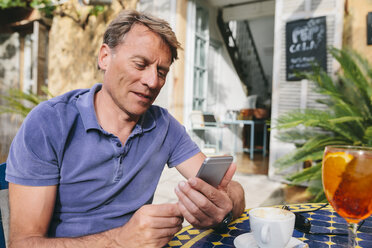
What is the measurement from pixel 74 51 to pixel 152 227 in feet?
18.9

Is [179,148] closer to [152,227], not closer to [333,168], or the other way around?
[152,227]

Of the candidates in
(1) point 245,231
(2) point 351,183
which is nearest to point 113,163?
(1) point 245,231

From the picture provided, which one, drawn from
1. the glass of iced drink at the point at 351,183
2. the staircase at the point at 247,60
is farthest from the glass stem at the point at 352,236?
the staircase at the point at 247,60

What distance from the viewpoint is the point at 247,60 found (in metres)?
8.66

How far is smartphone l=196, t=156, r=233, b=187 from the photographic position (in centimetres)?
65

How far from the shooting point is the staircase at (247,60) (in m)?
7.98

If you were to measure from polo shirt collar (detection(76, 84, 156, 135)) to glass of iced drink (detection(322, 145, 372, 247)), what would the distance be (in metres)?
0.68

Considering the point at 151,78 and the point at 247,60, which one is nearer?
the point at 151,78

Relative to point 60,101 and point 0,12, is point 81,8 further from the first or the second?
point 60,101

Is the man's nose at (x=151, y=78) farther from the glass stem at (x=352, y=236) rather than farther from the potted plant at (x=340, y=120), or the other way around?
the potted plant at (x=340, y=120)

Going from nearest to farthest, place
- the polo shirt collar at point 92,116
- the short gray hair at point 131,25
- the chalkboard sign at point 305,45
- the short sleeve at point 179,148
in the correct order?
the polo shirt collar at point 92,116 < the short gray hair at point 131,25 < the short sleeve at point 179,148 < the chalkboard sign at point 305,45

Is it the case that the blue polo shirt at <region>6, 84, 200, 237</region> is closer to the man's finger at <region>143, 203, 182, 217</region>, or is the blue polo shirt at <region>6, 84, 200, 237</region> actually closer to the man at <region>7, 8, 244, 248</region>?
the man at <region>7, 8, 244, 248</region>

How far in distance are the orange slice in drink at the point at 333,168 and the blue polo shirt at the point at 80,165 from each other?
618mm

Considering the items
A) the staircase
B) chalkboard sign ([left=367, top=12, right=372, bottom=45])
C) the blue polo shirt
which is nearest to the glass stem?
the blue polo shirt
